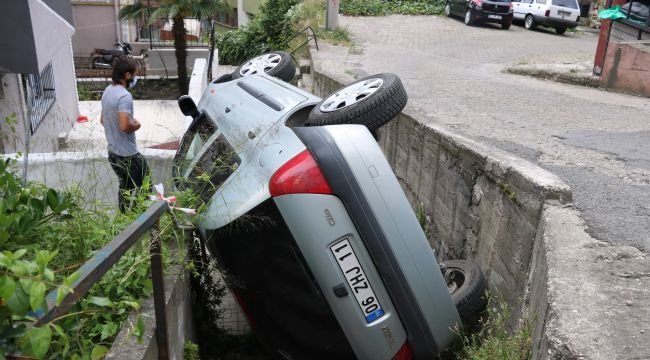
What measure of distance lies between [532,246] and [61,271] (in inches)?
108

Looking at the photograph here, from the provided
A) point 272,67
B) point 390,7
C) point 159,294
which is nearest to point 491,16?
point 390,7

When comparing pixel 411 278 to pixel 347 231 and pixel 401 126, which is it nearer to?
pixel 347 231

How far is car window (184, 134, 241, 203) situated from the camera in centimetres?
392

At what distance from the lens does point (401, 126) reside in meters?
6.79

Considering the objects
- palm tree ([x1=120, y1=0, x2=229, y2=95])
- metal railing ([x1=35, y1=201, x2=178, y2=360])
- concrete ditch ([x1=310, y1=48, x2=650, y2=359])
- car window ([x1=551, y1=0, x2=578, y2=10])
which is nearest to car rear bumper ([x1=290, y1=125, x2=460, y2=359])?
concrete ditch ([x1=310, y1=48, x2=650, y2=359])

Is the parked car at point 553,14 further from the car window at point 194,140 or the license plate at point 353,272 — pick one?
the license plate at point 353,272

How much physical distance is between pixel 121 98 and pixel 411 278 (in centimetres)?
348

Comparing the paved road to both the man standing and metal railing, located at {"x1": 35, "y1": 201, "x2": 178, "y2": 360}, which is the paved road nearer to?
metal railing, located at {"x1": 35, "y1": 201, "x2": 178, "y2": 360}

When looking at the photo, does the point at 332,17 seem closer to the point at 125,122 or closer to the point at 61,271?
the point at 125,122

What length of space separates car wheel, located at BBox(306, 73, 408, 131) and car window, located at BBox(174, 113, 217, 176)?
923 millimetres

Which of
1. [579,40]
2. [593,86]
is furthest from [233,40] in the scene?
[593,86]

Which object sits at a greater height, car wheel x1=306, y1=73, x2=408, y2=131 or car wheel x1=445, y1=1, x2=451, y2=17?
car wheel x1=306, y1=73, x2=408, y2=131

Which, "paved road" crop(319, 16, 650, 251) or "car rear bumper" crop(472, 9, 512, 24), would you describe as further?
"car rear bumper" crop(472, 9, 512, 24)

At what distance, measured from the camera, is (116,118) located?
5617 millimetres
